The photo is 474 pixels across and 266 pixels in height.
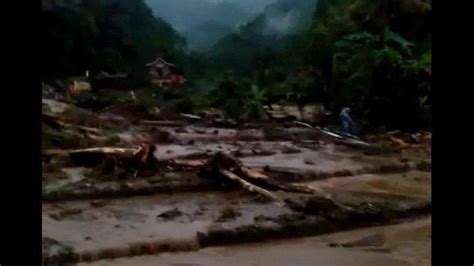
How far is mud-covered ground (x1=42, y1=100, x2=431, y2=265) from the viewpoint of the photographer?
5.46 feet

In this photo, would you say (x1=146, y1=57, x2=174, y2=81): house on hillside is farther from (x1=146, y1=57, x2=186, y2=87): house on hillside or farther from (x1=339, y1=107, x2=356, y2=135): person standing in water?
(x1=339, y1=107, x2=356, y2=135): person standing in water

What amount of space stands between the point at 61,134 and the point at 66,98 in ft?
1.08

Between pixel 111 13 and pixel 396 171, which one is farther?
pixel 396 171

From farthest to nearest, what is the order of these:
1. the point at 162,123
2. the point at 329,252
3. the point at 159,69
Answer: the point at 162,123 → the point at 159,69 → the point at 329,252

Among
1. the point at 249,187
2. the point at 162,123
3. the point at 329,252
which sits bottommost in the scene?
the point at 329,252

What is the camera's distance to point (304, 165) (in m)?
2.13

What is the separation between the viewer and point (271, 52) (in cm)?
203

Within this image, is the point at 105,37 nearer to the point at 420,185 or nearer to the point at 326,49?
the point at 326,49

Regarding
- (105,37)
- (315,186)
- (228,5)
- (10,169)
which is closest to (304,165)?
(315,186)

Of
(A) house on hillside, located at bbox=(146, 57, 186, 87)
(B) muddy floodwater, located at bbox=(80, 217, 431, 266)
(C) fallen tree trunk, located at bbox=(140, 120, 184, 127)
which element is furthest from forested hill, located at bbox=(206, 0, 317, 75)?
(B) muddy floodwater, located at bbox=(80, 217, 431, 266)

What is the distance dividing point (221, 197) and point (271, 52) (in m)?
0.43

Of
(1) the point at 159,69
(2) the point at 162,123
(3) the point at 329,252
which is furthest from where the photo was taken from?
(2) the point at 162,123

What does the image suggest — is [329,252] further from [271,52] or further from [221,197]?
[271,52]

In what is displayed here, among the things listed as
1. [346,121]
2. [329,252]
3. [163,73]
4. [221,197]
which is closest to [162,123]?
[163,73]
